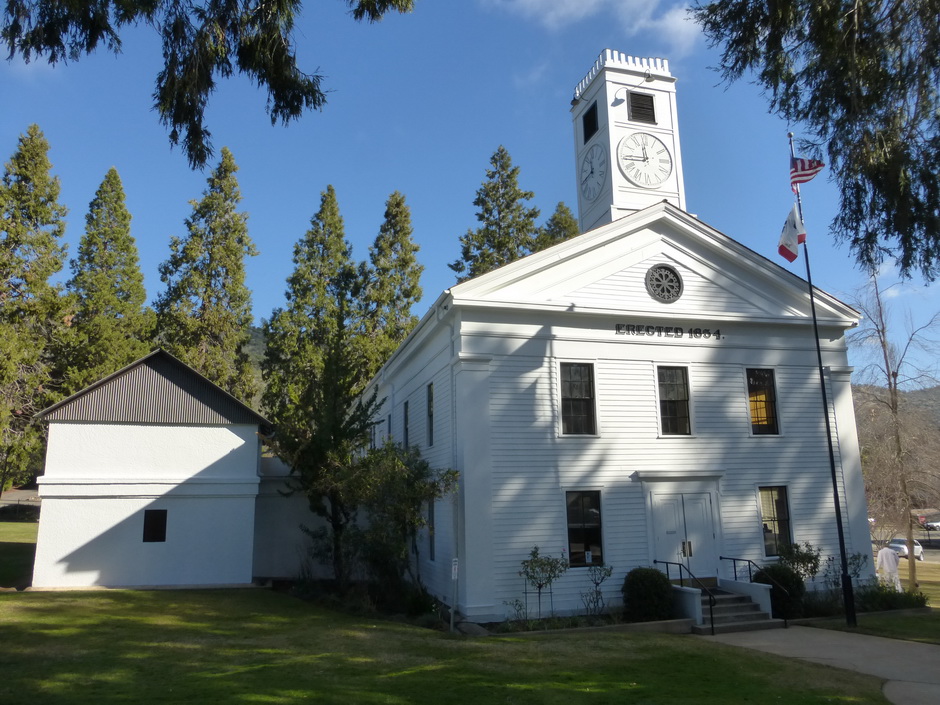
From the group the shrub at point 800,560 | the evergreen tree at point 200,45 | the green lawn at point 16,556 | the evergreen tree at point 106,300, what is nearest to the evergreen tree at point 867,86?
the evergreen tree at point 200,45

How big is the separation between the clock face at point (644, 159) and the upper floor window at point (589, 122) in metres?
1.49

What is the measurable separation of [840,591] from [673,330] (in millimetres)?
7535

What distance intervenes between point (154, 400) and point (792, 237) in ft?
57.7

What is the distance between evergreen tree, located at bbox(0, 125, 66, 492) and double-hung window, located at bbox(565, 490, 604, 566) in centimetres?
2395

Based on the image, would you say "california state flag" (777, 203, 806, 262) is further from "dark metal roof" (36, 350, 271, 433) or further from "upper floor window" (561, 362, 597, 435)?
"dark metal roof" (36, 350, 271, 433)

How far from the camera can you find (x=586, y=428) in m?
16.9

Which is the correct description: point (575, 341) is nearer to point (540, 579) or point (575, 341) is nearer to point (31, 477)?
point (540, 579)

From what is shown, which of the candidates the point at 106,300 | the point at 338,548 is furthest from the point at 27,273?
the point at 338,548

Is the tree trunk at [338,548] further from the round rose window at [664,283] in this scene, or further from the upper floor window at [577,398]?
the round rose window at [664,283]

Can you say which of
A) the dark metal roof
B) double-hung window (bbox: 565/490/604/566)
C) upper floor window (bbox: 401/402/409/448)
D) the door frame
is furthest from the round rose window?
the dark metal roof

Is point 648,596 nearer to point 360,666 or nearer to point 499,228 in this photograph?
point 360,666

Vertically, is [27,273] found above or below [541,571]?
above

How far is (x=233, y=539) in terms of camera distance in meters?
20.1

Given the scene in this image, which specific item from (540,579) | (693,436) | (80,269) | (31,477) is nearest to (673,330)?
(693,436)
